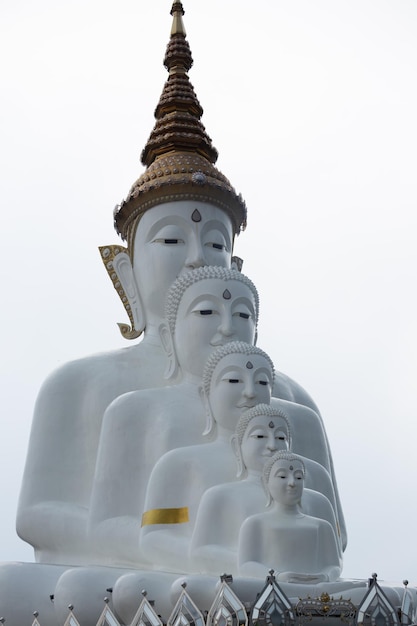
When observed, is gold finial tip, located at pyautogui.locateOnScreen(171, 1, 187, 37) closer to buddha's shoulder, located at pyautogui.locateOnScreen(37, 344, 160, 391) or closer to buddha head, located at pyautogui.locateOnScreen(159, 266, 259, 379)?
buddha head, located at pyautogui.locateOnScreen(159, 266, 259, 379)

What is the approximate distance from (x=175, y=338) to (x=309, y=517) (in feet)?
9.84

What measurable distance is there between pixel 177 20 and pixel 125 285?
4.20 meters

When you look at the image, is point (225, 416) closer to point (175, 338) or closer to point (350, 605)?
point (175, 338)

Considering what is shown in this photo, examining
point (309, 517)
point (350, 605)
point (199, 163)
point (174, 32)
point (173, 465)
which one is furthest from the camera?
point (174, 32)

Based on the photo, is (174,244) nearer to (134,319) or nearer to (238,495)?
(134,319)

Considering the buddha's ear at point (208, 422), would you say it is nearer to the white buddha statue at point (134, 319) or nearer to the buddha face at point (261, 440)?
the buddha face at point (261, 440)

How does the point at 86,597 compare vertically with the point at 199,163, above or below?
below

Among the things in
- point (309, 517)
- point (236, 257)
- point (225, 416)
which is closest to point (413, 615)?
point (309, 517)

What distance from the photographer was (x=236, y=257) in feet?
45.2

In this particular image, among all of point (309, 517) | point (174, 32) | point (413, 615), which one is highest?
point (174, 32)

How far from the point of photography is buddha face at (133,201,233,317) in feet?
40.9

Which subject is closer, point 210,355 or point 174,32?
point 210,355

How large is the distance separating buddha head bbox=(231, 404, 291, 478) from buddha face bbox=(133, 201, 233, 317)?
8.28ft

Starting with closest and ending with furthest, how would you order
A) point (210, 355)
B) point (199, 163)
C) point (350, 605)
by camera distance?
point (350, 605), point (210, 355), point (199, 163)
